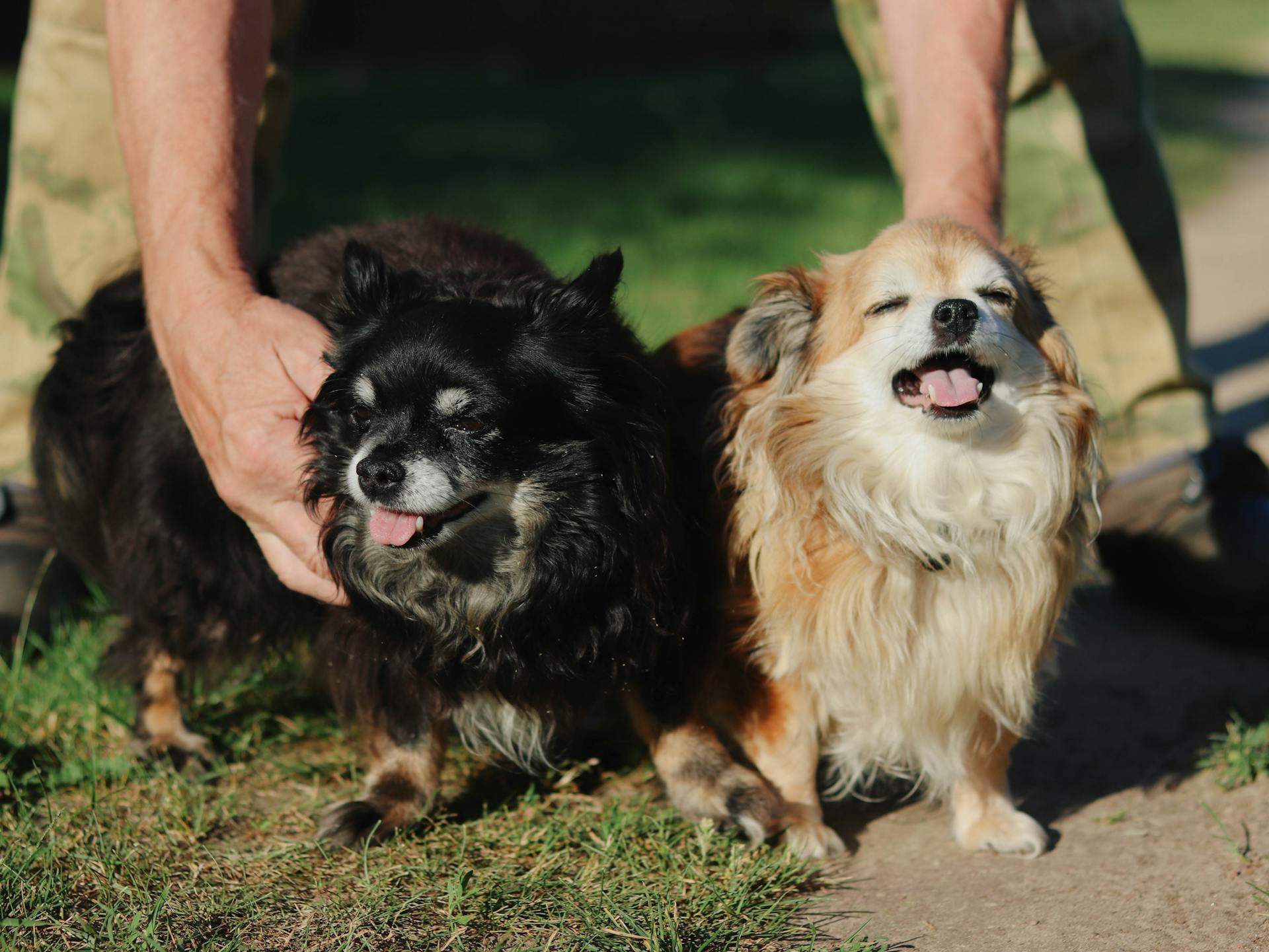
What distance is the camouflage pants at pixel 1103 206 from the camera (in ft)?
12.1

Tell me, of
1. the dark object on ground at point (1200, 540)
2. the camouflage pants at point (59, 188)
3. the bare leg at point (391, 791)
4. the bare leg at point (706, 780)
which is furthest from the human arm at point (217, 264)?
the dark object on ground at point (1200, 540)

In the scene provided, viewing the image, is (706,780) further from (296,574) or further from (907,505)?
(296,574)

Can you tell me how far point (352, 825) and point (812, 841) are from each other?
908mm

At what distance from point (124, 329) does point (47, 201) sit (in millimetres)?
719

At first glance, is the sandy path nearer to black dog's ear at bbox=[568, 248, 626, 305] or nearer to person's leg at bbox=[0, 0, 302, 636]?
black dog's ear at bbox=[568, 248, 626, 305]

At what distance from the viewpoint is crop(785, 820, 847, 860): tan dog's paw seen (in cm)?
253

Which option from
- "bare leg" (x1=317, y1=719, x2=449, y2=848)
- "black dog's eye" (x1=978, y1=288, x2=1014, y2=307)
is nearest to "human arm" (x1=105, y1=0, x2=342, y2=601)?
"bare leg" (x1=317, y1=719, x2=449, y2=848)

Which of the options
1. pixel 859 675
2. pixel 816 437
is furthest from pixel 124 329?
pixel 859 675

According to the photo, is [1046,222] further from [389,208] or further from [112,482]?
[389,208]

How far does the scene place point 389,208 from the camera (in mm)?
7457

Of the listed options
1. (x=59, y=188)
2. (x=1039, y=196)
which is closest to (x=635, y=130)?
(x=1039, y=196)

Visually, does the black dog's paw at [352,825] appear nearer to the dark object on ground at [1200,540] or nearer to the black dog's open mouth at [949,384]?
the black dog's open mouth at [949,384]

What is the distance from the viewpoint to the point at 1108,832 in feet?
8.67

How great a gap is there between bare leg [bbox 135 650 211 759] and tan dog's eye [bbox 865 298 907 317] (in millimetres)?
1721
